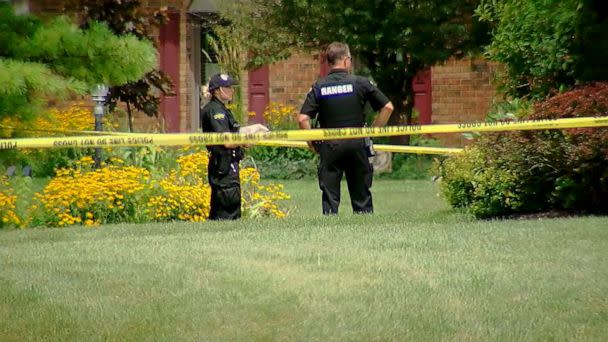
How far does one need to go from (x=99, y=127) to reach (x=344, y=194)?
5.29 metres

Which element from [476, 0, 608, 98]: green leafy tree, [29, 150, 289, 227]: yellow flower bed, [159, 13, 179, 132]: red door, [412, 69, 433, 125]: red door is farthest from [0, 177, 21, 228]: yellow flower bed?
[412, 69, 433, 125]: red door

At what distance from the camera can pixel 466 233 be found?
10.1 meters

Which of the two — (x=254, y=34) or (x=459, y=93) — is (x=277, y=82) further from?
(x=459, y=93)

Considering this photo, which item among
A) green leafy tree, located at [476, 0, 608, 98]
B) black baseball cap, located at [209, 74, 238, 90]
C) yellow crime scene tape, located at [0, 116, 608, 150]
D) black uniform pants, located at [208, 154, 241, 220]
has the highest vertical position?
green leafy tree, located at [476, 0, 608, 98]

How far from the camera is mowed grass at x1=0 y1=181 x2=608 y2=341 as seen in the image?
7.06m

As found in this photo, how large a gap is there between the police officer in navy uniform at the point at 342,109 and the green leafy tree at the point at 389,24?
10.6m

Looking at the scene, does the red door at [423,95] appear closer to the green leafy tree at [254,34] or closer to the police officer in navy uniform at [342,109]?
the green leafy tree at [254,34]

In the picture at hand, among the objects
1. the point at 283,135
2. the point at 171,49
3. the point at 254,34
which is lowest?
the point at 283,135

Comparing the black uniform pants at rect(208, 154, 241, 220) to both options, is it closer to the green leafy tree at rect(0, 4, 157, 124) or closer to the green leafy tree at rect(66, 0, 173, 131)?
the green leafy tree at rect(66, 0, 173, 131)

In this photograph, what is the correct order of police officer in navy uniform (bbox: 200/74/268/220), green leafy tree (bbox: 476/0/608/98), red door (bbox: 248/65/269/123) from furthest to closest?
red door (bbox: 248/65/269/123) → green leafy tree (bbox: 476/0/608/98) → police officer in navy uniform (bbox: 200/74/268/220)

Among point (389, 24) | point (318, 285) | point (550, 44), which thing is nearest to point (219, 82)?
point (550, 44)

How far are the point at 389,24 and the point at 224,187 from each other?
10915 millimetres

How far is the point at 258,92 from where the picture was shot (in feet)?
91.5

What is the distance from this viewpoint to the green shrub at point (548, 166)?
478 inches
